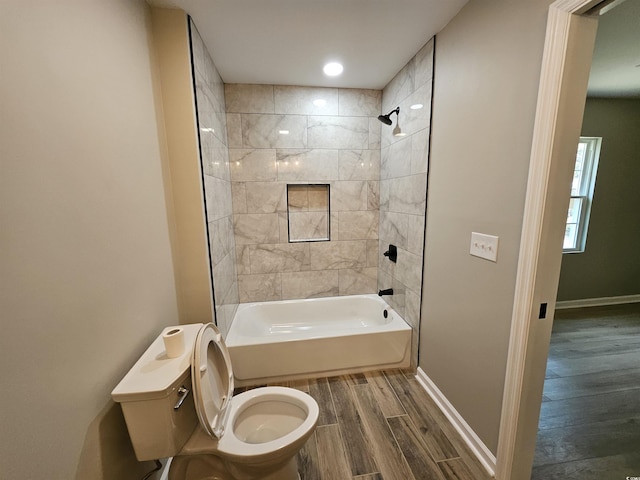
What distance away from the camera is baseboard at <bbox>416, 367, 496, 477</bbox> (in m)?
1.35

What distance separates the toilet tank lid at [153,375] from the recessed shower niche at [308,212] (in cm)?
175

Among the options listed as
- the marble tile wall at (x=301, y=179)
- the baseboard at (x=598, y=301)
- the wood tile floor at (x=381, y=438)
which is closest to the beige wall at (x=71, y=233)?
the wood tile floor at (x=381, y=438)

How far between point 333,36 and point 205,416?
2.18 metres

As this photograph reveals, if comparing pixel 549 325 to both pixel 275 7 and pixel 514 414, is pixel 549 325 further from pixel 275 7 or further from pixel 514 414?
pixel 275 7

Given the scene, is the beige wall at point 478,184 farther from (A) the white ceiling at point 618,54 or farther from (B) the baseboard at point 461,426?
(A) the white ceiling at point 618,54

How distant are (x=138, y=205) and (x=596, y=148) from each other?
454 centimetres

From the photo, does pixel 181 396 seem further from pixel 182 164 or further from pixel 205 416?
pixel 182 164

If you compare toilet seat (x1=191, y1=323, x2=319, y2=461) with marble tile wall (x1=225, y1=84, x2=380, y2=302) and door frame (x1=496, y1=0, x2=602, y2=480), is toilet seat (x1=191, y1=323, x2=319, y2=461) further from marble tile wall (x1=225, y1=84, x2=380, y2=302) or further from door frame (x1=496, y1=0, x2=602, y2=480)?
marble tile wall (x1=225, y1=84, x2=380, y2=302)

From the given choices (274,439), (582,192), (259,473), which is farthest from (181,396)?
(582,192)

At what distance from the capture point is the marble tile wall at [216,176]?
1.62 metres

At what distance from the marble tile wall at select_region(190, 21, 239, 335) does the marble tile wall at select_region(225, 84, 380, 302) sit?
179mm

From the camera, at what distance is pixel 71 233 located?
0.80 m

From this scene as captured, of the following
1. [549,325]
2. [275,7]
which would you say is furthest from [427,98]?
[549,325]

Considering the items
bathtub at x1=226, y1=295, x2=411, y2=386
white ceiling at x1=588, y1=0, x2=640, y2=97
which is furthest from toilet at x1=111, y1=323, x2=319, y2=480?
white ceiling at x1=588, y1=0, x2=640, y2=97
